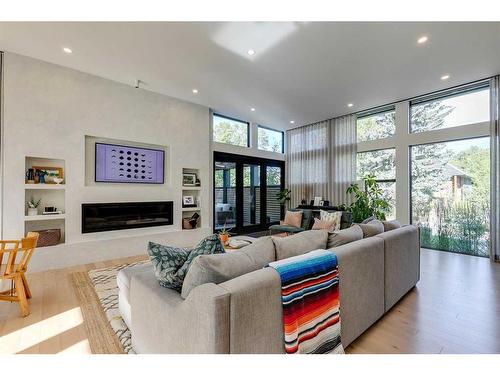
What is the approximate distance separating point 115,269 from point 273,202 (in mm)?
4755

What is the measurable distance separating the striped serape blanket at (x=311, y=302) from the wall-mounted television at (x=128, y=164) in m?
3.93

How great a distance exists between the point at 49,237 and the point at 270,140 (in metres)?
5.68

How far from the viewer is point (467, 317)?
Answer: 2.22m

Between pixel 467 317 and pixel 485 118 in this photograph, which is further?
pixel 485 118

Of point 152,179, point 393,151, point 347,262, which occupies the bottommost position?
point 347,262

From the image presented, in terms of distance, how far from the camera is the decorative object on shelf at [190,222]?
5.21 metres

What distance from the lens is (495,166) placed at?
4016mm

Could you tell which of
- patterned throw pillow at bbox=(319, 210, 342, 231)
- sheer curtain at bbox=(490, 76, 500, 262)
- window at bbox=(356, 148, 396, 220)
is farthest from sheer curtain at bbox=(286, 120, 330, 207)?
sheer curtain at bbox=(490, 76, 500, 262)

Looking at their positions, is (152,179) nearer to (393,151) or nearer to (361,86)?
(361,86)

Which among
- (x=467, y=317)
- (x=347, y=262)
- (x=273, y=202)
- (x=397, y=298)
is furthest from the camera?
(x=273, y=202)

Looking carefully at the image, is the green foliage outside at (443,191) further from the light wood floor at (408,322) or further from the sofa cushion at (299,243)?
the sofa cushion at (299,243)

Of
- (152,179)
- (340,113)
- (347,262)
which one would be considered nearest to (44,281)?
(152,179)

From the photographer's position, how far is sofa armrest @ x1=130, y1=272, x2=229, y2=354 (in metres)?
1.05

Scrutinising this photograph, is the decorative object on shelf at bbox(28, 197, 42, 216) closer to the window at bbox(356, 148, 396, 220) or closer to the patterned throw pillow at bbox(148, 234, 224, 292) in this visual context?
the patterned throw pillow at bbox(148, 234, 224, 292)
